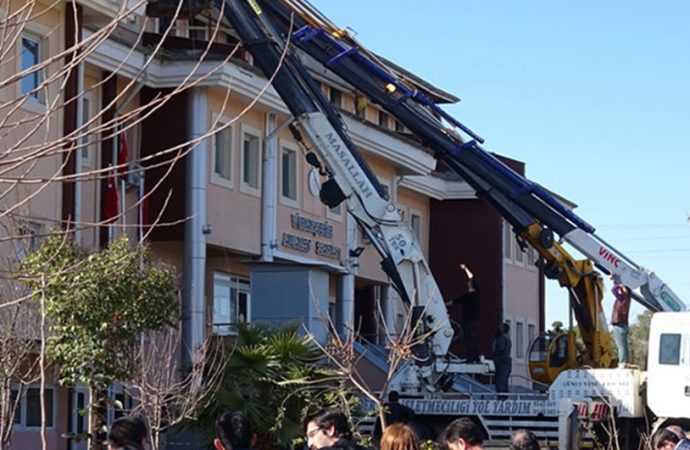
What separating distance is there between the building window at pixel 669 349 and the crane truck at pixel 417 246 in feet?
0.07

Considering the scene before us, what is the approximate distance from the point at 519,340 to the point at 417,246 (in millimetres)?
24346

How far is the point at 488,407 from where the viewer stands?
90.3 feet

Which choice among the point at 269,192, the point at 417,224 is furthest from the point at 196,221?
the point at 417,224

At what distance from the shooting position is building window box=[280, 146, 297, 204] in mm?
38300

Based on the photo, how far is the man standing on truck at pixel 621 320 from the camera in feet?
94.2

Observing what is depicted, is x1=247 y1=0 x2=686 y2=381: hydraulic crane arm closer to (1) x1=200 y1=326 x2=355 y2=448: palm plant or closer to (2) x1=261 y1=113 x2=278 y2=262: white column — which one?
(1) x1=200 y1=326 x2=355 y2=448: palm plant

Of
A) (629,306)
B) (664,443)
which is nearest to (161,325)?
(629,306)

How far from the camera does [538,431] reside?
2731 centimetres

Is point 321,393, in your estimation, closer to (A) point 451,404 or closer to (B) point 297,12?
(A) point 451,404

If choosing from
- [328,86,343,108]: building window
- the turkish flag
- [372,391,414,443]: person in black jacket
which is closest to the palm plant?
[372,391,414,443]: person in black jacket

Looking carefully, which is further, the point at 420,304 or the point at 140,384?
the point at 420,304

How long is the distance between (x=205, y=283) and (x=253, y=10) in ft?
28.9

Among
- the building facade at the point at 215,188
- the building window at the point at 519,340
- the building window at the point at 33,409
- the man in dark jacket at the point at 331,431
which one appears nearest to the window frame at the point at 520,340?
the building window at the point at 519,340

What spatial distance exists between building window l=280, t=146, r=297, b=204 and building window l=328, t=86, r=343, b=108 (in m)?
4.17
